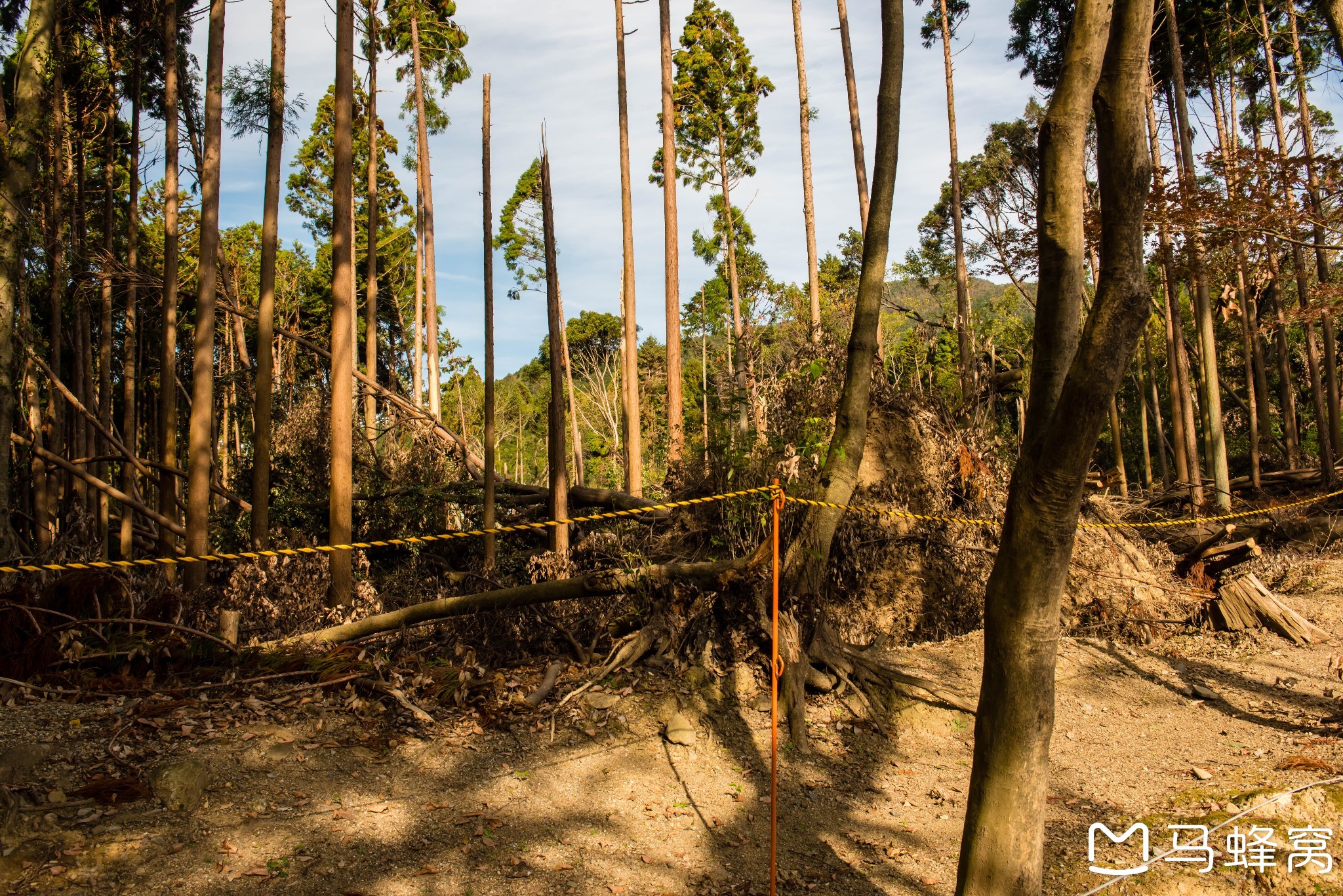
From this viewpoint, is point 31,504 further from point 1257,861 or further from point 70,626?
point 1257,861

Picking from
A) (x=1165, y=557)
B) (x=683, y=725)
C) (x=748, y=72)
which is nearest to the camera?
(x=683, y=725)

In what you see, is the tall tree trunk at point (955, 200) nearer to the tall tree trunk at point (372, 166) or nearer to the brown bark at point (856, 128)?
the brown bark at point (856, 128)

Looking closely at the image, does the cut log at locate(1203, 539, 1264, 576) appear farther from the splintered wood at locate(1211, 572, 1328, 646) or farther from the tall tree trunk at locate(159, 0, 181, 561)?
the tall tree trunk at locate(159, 0, 181, 561)

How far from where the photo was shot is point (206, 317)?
1045 cm

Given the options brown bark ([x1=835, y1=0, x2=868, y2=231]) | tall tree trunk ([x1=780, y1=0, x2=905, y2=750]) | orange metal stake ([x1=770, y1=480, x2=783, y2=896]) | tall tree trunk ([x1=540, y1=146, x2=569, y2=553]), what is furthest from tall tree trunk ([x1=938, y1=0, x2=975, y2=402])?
orange metal stake ([x1=770, y1=480, x2=783, y2=896])

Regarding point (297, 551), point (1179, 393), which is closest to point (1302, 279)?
point (1179, 393)

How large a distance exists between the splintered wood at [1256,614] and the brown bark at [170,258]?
1281 centimetres

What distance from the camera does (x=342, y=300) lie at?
9578 mm

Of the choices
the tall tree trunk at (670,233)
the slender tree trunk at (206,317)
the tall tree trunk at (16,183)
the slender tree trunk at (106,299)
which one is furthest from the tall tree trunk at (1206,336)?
the slender tree trunk at (106,299)

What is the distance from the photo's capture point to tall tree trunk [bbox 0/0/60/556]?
686 centimetres

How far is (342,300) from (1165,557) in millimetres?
9386

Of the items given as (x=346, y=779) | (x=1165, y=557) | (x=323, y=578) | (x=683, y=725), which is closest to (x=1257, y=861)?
(x=683, y=725)

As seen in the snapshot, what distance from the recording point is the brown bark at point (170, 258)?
12.0 metres

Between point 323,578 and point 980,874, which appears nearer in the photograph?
point 980,874
